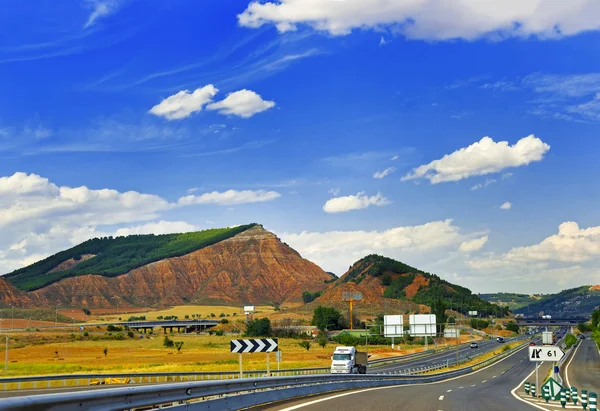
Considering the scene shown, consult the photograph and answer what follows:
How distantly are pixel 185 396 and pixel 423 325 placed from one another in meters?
75.0

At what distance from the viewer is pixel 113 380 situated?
49.2 metres

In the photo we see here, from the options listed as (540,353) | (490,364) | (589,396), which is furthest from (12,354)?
(589,396)

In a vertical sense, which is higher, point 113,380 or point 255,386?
point 255,386

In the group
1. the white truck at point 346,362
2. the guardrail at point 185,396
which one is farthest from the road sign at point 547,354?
the white truck at point 346,362

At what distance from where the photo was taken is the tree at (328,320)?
18025cm

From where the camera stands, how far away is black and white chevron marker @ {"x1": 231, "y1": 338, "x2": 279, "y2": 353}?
2523 cm

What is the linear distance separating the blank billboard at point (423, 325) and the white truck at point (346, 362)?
26875 mm

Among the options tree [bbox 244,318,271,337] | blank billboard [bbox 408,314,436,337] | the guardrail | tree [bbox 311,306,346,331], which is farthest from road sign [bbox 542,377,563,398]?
tree [bbox 311,306,346,331]

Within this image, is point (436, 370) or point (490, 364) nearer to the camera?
point (436, 370)

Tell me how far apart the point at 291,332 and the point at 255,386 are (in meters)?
148

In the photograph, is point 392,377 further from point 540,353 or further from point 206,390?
point 206,390

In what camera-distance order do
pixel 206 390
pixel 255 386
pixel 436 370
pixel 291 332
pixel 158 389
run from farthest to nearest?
pixel 291 332 < pixel 436 370 < pixel 255 386 < pixel 206 390 < pixel 158 389

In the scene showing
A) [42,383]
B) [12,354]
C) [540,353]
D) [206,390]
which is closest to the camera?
[206,390]

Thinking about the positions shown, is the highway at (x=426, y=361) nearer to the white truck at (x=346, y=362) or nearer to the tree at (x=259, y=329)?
the white truck at (x=346, y=362)
